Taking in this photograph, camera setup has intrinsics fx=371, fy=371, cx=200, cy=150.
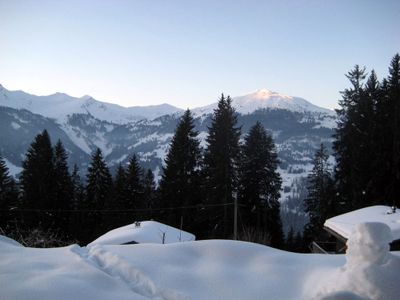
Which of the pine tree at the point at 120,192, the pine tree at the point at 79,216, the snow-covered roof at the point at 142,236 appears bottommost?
the pine tree at the point at 79,216

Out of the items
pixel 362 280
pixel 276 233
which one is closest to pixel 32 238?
pixel 362 280

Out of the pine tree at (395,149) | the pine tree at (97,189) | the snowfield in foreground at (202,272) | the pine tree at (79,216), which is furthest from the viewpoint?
the pine tree at (97,189)

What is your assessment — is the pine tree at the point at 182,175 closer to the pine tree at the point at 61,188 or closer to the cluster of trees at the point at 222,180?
the cluster of trees at the point at 222,180

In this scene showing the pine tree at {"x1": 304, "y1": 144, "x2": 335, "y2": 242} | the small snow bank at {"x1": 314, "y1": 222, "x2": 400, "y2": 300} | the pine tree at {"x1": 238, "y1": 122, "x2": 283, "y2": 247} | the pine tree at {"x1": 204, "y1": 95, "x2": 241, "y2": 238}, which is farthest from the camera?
the pine tree at {"x1": 238, "y1": 122, "x2": 283, "y2": 247}

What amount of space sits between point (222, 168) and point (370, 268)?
92.8 ft

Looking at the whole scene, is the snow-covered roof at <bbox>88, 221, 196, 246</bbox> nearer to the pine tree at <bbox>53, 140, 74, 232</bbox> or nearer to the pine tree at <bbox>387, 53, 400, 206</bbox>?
the pine tree at <bbox>387, 53, 400, 206</bbox>

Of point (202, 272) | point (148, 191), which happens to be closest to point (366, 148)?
Result: point (148, 191)

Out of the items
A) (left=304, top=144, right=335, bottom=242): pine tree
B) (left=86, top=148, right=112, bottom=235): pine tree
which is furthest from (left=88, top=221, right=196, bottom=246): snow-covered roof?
(left=86, top=148, right=112, bottom=235): pine tree

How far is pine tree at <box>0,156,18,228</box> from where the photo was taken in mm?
37362

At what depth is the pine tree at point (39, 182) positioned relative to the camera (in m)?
37.9

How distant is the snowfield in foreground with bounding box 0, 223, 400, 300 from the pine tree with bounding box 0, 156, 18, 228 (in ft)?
114

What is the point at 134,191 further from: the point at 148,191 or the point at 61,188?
the point at 61,188

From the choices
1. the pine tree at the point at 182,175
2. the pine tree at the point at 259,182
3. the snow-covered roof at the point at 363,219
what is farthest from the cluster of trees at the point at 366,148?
the pine tree at the point at 182,175

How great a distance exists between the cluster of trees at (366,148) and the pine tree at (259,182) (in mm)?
4879
